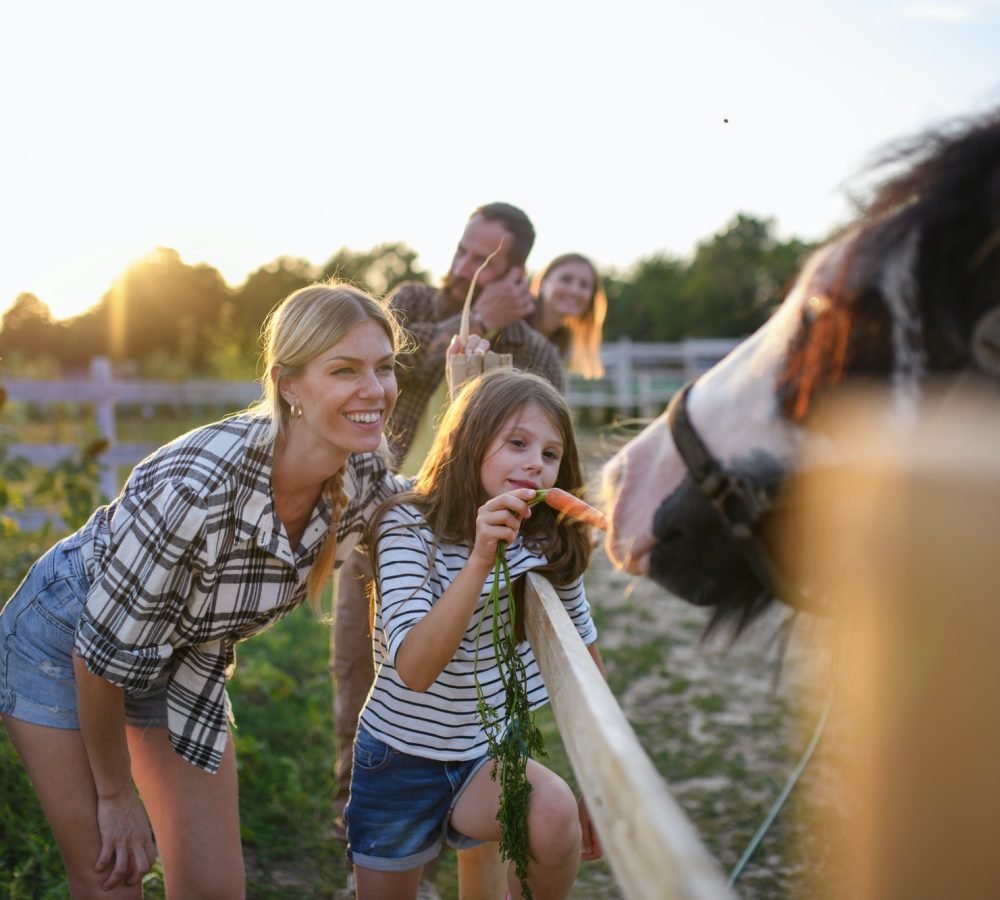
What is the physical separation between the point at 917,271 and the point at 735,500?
0.53 m

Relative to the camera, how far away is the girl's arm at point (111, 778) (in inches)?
78.4

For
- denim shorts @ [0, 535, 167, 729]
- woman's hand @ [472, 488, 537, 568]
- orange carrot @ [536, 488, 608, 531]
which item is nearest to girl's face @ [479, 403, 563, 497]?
orange carrot @ [536, 488, 608, 531]

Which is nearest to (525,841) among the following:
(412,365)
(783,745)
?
(412,365)

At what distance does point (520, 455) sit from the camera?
78.4 inches

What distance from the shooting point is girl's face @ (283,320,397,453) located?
6.77 ft

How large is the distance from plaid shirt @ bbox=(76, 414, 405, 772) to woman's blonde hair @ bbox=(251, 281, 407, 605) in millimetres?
35

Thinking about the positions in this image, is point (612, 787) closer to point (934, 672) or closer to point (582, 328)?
point (934, 672)

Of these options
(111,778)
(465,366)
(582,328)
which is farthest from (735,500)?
(582,328)

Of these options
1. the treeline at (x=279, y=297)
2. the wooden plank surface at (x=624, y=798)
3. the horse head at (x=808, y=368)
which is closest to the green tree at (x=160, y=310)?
the treeline at (x=279, y=297)

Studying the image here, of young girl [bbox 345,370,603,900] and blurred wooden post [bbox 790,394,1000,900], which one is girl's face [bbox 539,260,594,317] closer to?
young girl [bbox 345,370,603,900]

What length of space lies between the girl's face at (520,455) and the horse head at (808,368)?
146mm

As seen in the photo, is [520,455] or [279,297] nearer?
[520,455]

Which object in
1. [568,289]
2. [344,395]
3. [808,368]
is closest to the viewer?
[808,368]

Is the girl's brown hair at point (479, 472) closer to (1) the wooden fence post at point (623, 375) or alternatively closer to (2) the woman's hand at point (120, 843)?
(2) the woman's hand at point (120, 843)
